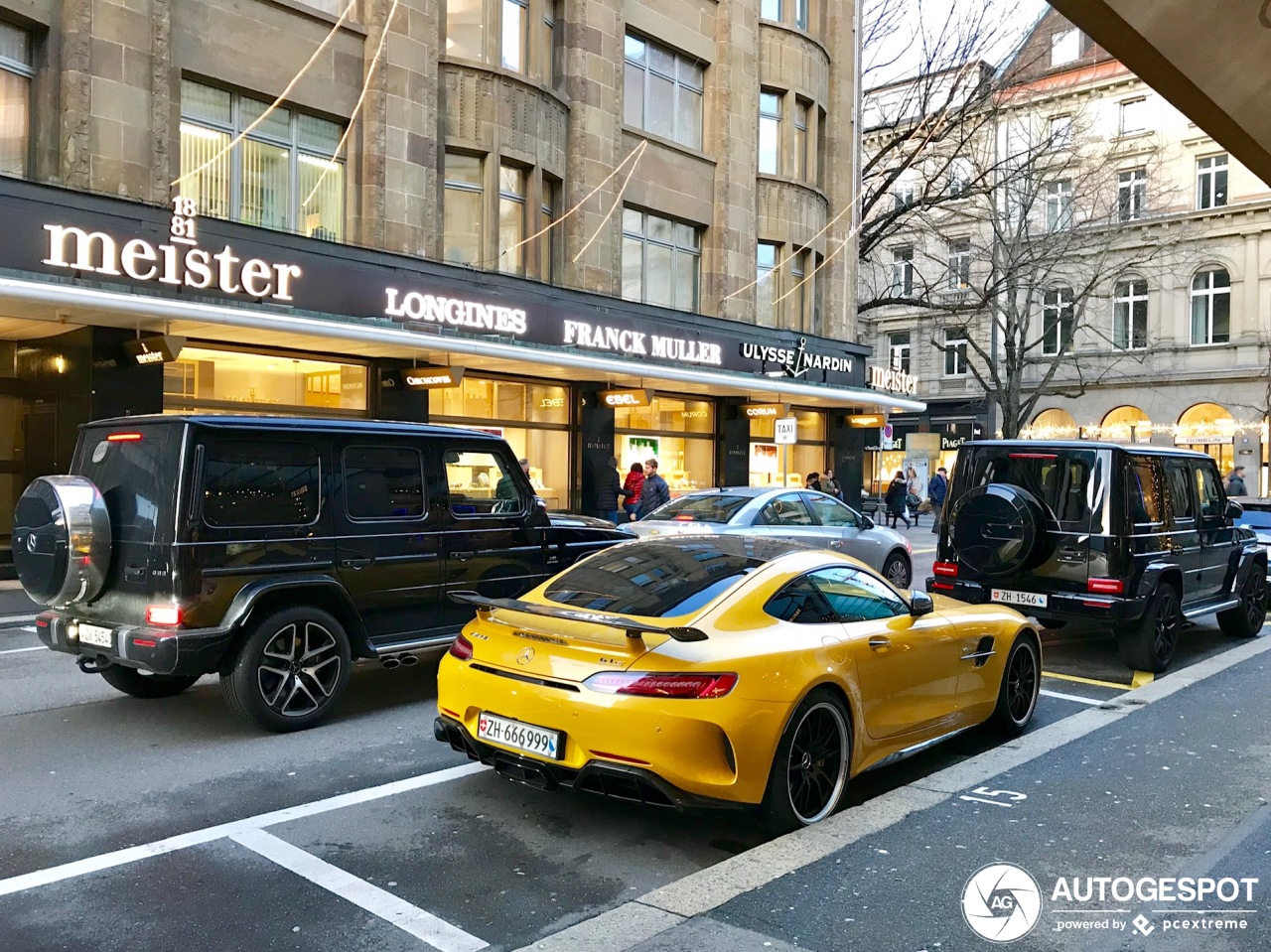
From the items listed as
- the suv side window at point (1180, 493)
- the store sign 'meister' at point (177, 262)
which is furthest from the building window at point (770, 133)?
the suv side window at point (1180, 493)

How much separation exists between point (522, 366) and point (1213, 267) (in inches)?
1383

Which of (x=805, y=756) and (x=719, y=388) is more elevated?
(x=719, y=388)

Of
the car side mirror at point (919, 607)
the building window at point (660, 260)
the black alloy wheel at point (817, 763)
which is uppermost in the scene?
the building window at point (660, 260)

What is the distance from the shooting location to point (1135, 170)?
42.7 meters

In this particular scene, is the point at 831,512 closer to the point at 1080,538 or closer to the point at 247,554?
the point at 1080,538

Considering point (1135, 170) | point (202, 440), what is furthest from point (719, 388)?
point (1135, 170)

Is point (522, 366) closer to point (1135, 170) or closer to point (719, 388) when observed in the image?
point (719, 388)

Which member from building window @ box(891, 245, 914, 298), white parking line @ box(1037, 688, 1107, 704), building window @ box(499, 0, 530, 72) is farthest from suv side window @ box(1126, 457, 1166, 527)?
building window @ box(891, 245, 914, 298)

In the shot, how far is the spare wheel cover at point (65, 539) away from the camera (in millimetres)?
6305

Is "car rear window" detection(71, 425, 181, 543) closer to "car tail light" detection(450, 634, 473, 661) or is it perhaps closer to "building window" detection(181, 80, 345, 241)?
"car tail light" detection(450, 634, 473, 661)

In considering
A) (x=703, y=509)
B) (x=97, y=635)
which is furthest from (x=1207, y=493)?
(x=97, y=635)

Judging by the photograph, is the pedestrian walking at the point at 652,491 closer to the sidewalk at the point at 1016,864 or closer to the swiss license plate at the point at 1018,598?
the swiss license plate at the point at 1018,598

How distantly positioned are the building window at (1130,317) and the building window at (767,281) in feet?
78.6

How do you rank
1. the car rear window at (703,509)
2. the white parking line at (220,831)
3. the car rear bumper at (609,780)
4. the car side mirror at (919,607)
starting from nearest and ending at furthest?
the white parking line at (220,831), the car rear bumper at (609,780), the car side mirror at (919,607), the car rear window at (703,509)
